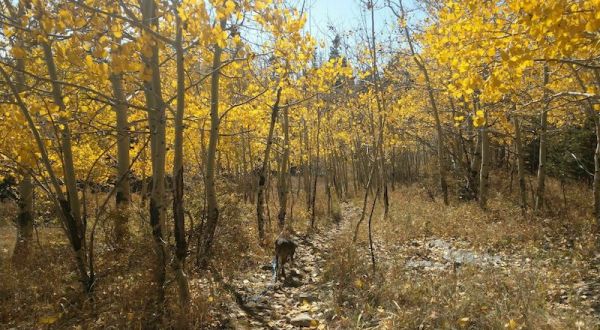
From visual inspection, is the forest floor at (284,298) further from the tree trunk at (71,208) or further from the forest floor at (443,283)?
the tree trunk at (71,208)

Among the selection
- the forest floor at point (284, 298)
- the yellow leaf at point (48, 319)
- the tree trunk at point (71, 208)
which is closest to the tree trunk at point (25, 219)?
the tree trunk at point (71, 208)

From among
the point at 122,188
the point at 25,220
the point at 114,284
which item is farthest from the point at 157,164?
the point at 25,220

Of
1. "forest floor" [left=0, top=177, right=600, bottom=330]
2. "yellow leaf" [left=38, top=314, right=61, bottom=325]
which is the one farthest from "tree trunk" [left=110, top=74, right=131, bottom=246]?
"yellow leaf" [left=38, top=314, right=61, bottom=325]

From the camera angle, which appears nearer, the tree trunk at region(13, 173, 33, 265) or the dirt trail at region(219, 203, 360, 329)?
the dirt trail at region(219, 203, 360, 329)

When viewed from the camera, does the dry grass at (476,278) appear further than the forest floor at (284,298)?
No

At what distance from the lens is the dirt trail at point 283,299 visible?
4746 mm

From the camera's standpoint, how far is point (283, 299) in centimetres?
560

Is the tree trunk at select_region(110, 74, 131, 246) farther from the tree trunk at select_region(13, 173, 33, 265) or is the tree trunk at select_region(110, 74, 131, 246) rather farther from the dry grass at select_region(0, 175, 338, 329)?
the tree trunk at select_region(13, 173, 33, 265)

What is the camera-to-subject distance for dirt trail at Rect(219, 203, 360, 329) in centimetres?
475

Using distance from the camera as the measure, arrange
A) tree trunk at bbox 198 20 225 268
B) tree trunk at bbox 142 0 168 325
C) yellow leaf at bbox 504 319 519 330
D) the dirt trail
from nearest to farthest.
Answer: yellow leaf at bbox 504 319 519 330
tree trunk at bbox 142 0 168 325
the dirt trail
tree trunk at bbox 198 20 225 268

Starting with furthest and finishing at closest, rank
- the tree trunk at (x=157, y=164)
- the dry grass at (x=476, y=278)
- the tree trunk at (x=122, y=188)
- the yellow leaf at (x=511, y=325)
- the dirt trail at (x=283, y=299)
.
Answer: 1. the tree trunk at (x=122, y=188)
2. the dirt trail at (x=283, y=299)
3. the tree trunk at (x=157, y=164)
4. the dry grass at (x=476, y=278)
5. the yellow leaf at (x=511, y=325)

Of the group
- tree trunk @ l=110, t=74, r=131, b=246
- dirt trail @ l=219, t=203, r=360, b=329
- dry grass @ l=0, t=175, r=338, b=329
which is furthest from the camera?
tree trunk @ l=110, t=74, r=131, b=246

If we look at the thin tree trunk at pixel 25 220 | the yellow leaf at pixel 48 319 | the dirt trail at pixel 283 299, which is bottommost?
the dirt trail at pixel 283 299

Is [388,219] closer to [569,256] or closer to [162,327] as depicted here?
[569,256]
